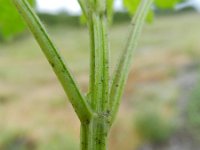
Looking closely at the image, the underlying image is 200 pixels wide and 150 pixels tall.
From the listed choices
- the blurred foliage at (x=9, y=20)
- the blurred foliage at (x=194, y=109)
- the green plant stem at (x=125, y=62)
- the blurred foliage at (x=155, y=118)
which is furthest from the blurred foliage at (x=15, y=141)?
the green plant stem at (x=125, y=62)

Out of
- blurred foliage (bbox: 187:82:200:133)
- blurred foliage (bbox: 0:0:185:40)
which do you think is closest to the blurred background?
blurred foliage (bbox: 187:82:200:133)

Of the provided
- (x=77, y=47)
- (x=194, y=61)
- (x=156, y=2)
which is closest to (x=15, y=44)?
(x=77, y=47)

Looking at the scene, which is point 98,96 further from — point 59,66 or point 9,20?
point 9,20

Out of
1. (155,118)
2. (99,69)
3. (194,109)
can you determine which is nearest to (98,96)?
(99,69)

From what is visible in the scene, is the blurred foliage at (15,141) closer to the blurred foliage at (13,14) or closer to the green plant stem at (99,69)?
the blurred foliage at (13,14)

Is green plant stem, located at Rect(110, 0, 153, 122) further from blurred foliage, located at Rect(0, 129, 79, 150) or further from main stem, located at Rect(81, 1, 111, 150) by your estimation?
blurred foliage, located at Rect(0, 129, 79, 150)

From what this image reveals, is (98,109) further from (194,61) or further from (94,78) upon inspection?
(194,61)
